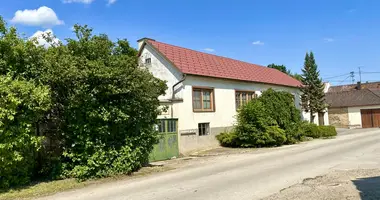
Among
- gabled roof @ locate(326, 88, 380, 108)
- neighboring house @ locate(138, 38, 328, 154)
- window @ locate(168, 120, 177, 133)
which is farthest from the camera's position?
gabled roof @ locate(326, 88, 380, 108)

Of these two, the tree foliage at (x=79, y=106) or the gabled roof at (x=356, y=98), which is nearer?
the tree foliage at (x=79, y=106)

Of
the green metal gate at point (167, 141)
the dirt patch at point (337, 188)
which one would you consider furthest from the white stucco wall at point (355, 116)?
the dirt patch at point (337, 188)

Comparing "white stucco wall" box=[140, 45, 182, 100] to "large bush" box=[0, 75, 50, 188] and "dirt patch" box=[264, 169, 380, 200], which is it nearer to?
"large bush" box=[0, 75, 50, 188]

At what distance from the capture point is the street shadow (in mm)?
7180

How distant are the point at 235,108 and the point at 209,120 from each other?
10.6ft

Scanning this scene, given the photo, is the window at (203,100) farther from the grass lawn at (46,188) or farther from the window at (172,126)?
the grass lawn at (46,188)

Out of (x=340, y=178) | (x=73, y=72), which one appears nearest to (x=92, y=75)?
(x=73, y=72)

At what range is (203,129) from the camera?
2195cm

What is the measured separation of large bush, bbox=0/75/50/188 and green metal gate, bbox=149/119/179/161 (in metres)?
→ 6.67

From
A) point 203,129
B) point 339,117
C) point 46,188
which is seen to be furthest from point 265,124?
point 339,117

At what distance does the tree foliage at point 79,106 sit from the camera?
1039 cm

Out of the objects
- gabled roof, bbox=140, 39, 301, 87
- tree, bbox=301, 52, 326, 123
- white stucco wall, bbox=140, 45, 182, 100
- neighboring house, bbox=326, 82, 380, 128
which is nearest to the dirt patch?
white stucco wall, bbox=140, 45, 182, 100

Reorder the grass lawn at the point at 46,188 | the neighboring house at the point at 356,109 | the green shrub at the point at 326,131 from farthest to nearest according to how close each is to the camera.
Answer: the neighboring house at the point at 356,109, the green shrub at the point at 326,131, the grass lawn at the point at 46,188

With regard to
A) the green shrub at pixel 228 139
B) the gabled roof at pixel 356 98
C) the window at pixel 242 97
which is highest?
the gabled roof at pixel 356 98
